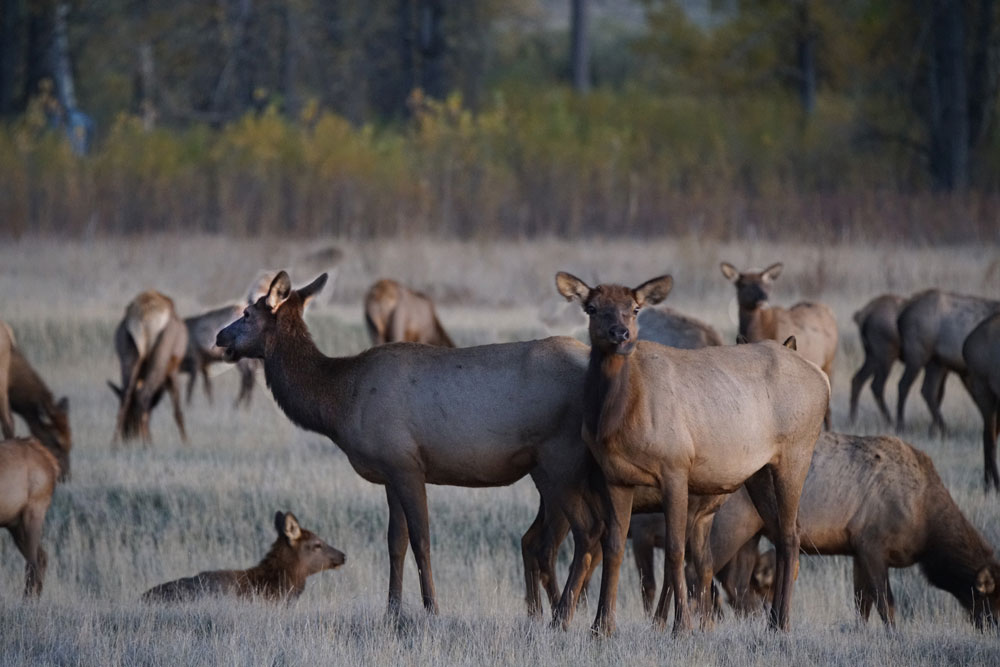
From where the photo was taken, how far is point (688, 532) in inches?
365

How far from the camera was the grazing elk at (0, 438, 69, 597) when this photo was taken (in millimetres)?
10141

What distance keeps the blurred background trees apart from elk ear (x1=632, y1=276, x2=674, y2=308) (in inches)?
747

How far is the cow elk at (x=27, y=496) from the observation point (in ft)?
33.3

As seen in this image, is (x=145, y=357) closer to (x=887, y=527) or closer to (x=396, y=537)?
(x=396, y=537)

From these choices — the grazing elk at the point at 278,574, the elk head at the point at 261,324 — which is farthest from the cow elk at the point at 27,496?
the elk head at the point at 261,324

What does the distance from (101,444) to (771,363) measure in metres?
9.67

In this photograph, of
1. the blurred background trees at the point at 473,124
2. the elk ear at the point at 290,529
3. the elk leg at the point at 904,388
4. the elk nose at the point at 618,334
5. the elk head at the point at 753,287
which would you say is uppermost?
the blurred background trees at the point at 473,124

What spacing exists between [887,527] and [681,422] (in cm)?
267

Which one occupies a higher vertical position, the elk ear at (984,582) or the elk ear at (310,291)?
the elk ear at (310,291)

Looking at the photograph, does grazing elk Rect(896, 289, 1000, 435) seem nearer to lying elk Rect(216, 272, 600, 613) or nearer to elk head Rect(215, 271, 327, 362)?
lying elk Rect(216, 272, 600, 613)

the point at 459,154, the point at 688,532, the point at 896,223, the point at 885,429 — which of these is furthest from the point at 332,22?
the point at 688,532

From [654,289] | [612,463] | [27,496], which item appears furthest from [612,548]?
[27,496]

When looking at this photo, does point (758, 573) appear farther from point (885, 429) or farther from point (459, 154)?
point (459, 154)

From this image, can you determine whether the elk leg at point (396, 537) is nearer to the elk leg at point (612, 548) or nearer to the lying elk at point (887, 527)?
the elk leg at point (612, 548)
